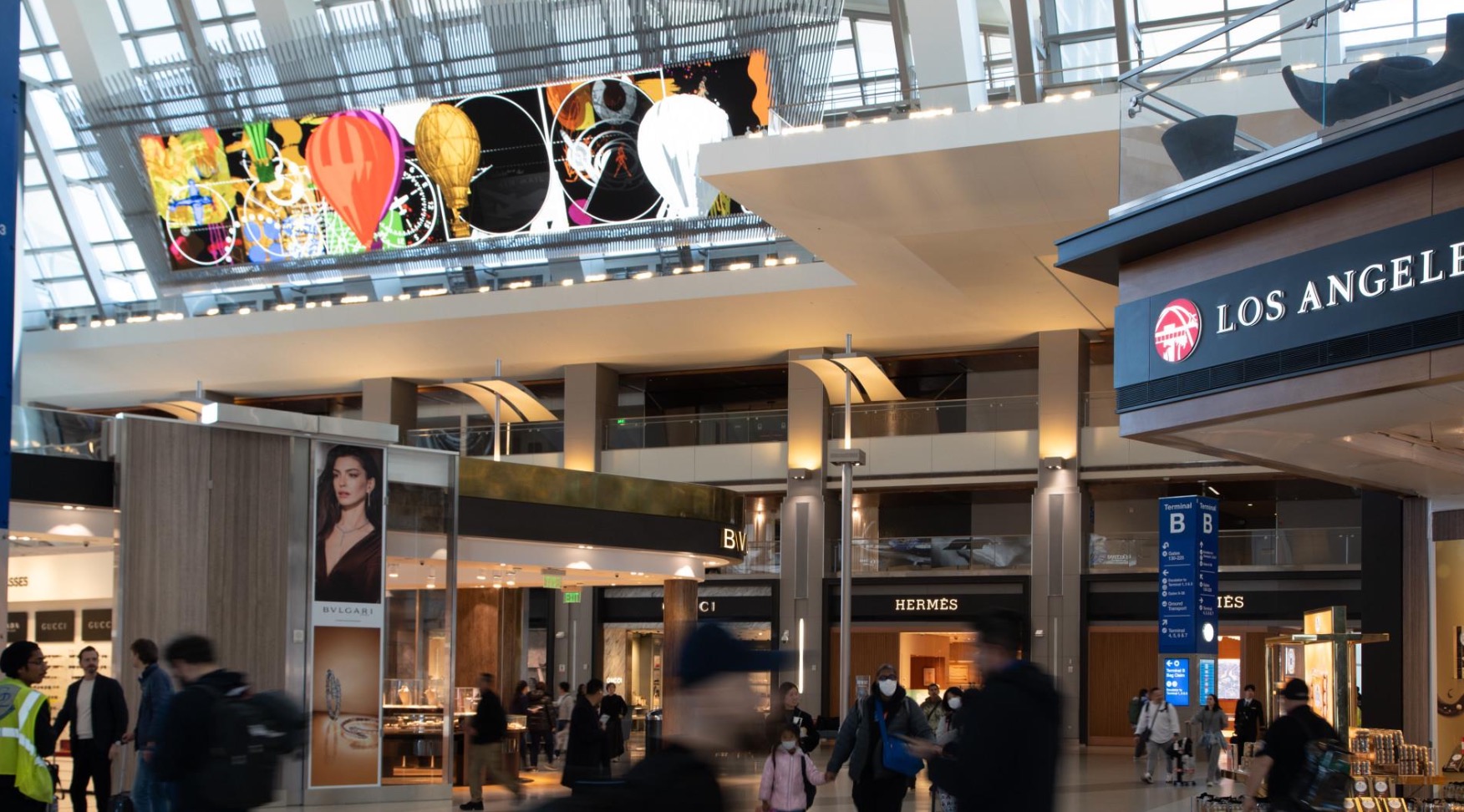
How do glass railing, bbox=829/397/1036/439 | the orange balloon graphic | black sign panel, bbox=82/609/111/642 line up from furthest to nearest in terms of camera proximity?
1. glass railing, bbox=829/397/1036/439
2. the orange balloon graphic
3. black sign panel, bbox=82/609/111/642

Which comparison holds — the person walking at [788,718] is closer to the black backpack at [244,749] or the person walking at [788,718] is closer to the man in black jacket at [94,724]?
the black backpack at [244,749]

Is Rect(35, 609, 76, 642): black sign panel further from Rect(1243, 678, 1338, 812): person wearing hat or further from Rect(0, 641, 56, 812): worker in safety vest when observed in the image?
Rect(1243, 678, 1338, 812): person wearing hat

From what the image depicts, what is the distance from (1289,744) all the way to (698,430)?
27.0 meters

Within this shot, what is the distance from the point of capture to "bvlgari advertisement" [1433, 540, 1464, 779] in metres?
15.3

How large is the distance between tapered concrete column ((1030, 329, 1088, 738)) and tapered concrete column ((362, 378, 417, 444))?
46.8ft

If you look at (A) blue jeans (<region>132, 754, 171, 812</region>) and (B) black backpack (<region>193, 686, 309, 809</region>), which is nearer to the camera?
(B) black backpack (<region>193, 686, 309, 809</region>)

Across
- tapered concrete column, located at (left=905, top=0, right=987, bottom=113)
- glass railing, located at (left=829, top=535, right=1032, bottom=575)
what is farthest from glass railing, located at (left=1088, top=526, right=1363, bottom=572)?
tapered concrete column, located at (left=905, top=0, right=987, bottom=113)

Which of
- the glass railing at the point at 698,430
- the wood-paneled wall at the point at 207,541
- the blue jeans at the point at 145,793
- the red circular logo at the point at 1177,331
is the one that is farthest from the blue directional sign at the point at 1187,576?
the glass railing at the point at 698,430

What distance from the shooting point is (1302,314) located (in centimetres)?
984

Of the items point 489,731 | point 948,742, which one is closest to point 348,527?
point 489,731

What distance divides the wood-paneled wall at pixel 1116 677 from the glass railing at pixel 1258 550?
260 cm

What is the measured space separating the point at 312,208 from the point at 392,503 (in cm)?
1456

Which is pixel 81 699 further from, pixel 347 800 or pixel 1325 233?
pixel 1325 233

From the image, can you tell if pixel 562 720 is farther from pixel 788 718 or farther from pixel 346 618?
pixel 788 718
